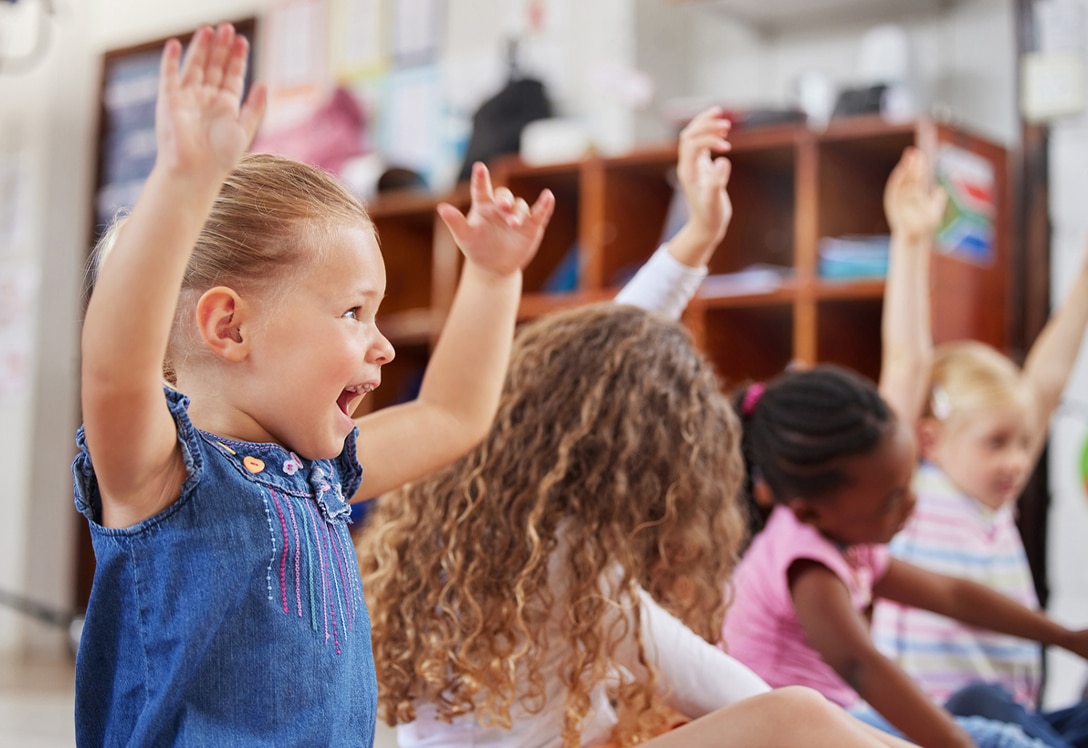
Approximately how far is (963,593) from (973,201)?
4.94 feet

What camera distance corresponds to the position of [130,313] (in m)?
0.75

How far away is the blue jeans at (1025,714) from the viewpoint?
169 centimetres

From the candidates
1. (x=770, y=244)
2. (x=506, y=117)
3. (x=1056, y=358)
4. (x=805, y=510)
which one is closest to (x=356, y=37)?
(x=506, y=117)

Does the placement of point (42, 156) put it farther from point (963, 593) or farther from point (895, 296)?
point (963, 593)

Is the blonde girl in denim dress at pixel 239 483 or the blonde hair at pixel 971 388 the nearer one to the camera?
the blonde girl in denim dress at pixel 239 483

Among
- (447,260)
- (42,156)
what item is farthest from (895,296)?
(42,156)

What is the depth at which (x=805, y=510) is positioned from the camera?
1.65m

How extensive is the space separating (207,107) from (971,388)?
1895mm

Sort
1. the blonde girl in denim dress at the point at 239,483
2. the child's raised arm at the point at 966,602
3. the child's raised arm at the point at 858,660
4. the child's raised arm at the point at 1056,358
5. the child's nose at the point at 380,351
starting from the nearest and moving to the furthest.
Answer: the blonde girl in denim dress at the point at 239,483 → the child's nose at the point at 380,351 → the child's raised arm at the point at 858,660 → the child's raised arm at the point at 966,602 → the child's raised arm at the point at 1056,358

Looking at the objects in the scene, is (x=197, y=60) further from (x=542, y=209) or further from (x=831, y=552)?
(x=831, y=552)

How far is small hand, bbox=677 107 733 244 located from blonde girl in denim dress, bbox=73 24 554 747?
0.57 metres

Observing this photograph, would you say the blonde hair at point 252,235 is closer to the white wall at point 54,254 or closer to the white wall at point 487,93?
the white wall at point 487,93

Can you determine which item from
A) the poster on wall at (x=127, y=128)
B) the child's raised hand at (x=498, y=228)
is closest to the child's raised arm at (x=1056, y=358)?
the child's raised hand at (x=498, y=228)

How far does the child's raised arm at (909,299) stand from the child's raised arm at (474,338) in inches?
49.4
